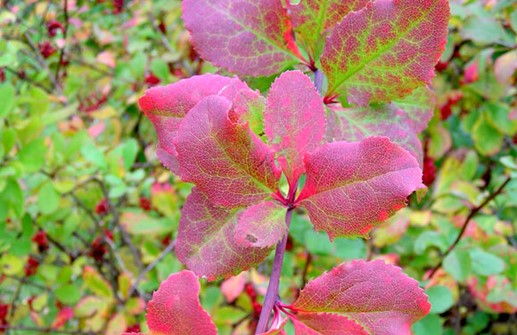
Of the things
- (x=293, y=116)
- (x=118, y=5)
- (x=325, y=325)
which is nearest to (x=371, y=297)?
(x=325, y=325)

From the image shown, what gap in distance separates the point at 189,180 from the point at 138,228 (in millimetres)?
994

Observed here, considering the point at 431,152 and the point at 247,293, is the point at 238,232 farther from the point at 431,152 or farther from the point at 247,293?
the point at 431,152

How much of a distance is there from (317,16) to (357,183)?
184 mm

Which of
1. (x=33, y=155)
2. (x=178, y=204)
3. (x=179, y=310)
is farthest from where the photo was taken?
(x=178, y=204)

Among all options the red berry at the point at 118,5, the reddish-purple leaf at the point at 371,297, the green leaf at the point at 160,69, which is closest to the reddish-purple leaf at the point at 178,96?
→ the reddish-purple leaf at the point at 371,297

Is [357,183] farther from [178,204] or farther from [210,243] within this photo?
[178,204]

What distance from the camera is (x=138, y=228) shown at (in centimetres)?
135

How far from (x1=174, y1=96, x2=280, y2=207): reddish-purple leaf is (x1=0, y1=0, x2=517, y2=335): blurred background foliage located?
30.6 inches

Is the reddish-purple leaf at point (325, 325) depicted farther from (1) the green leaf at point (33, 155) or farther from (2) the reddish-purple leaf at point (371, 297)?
(1) the green leaf at point (33, 155)

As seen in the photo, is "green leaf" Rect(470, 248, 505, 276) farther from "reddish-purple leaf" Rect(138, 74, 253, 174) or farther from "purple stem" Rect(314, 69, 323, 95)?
"reddish-purple leaf" Rect(138, 74, 253, 174)

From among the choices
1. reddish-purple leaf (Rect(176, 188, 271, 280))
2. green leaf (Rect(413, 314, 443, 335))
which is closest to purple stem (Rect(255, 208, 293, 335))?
reddish-purple leaf (Rect(176, 188, 271, 280))

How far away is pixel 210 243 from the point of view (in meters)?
0.43

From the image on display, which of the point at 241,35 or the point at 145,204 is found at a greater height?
the point at 241,35

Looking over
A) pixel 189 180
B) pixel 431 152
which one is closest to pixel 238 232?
pixel 189 180
